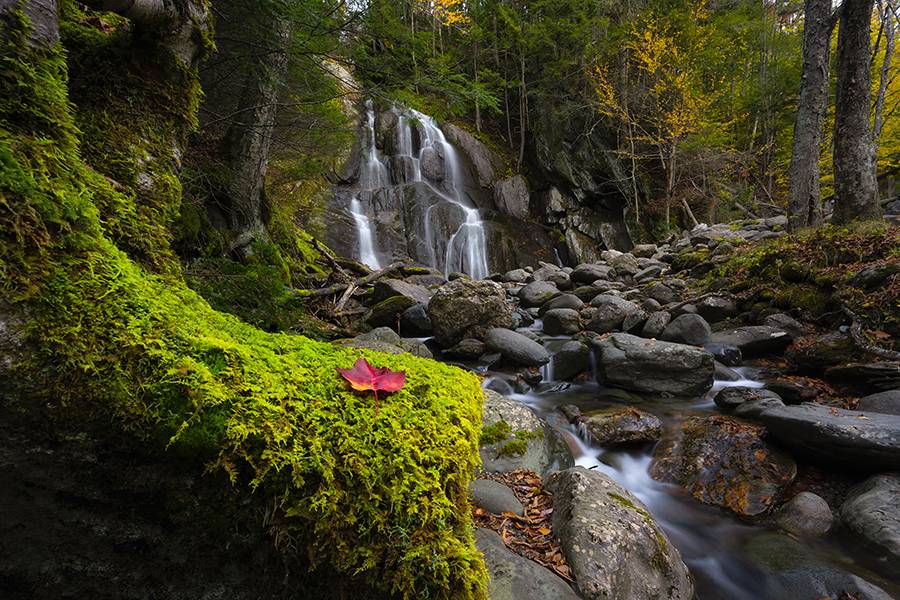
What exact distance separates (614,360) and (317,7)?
6.17 m

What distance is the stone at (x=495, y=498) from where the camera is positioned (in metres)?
2.62

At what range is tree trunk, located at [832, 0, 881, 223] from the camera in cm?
733

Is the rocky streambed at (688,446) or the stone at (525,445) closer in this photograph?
the rocky streambed at (688,446)

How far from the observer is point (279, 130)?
8086 millimetres

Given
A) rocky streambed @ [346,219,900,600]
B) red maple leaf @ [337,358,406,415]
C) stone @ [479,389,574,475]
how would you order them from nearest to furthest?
red maple leaf @ [337,358,406,415], rocky streambed @ [346,219,900,600], stone @ [479,389,574,475]

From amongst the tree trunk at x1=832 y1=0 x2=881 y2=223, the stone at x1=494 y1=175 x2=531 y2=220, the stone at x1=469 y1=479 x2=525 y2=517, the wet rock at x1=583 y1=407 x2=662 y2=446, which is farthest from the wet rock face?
the stone at x1=494 y1=175 x2=531 y2=220

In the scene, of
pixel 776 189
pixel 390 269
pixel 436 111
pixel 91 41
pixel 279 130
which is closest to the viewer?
pixel 91 41

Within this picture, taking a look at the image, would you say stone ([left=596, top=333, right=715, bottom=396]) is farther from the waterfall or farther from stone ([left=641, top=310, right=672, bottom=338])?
the waterfall

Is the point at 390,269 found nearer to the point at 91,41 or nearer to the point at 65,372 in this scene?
the point at 91,41

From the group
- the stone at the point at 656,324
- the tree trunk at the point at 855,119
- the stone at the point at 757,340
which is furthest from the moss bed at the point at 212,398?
the tree trunk at the point at 855,119

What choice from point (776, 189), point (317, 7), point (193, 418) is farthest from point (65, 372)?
point (776, 189)

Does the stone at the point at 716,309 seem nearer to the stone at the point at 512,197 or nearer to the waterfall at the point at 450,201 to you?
the waterfall at the point at 450,201

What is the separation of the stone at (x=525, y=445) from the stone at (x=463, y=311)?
3982 millimetres

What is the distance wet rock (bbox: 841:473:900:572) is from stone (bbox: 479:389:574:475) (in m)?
2.11
